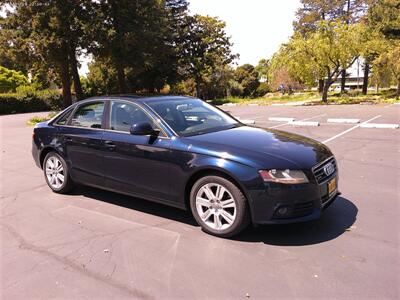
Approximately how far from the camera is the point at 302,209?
151 inches

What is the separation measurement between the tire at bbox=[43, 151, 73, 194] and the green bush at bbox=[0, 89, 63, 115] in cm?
2665

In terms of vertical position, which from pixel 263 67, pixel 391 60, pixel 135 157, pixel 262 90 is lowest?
pixel 262 90

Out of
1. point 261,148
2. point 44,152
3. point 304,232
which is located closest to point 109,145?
point 44,152

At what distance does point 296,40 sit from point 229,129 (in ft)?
75.6

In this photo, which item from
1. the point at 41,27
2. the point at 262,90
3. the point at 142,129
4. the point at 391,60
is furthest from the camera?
the point at 262,90

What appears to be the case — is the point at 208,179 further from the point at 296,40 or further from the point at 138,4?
the point at 296,40

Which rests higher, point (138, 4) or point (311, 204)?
point (138, 4)

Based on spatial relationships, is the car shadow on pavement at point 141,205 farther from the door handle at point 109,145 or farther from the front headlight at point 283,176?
the front headlight at point 283,176

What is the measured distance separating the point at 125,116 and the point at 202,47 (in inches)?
1283

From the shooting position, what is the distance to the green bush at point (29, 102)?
29.5 meters

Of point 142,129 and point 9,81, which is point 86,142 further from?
point 9,81

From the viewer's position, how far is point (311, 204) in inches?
152

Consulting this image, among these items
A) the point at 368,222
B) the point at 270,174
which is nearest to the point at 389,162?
the point at 368,222

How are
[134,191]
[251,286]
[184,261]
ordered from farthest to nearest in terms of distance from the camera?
[134,191], [184,261], [251,286]
